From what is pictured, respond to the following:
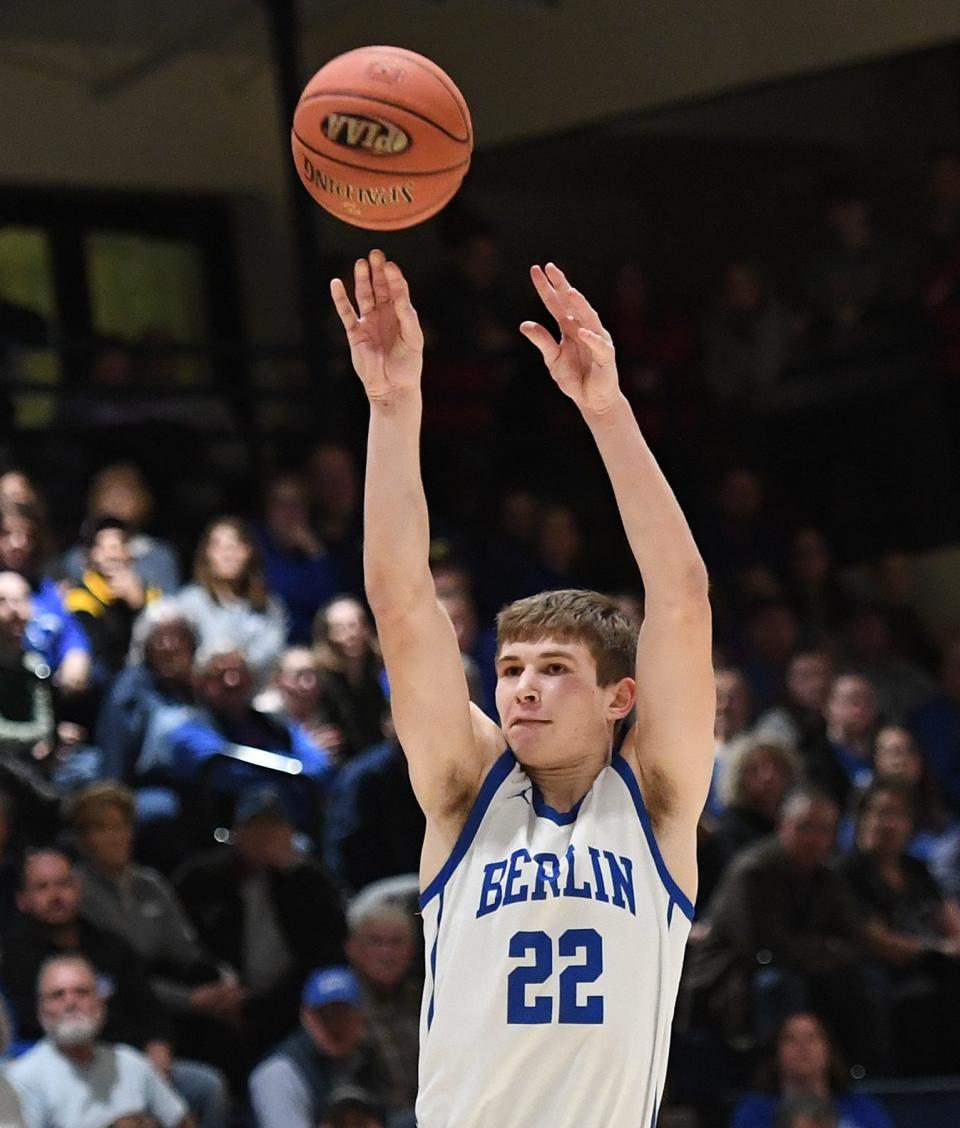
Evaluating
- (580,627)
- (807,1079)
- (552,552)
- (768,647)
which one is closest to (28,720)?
(807,1079)

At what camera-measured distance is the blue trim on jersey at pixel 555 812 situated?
4.17 meters

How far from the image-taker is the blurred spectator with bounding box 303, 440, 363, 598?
1108cm

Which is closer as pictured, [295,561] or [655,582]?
[655,582]

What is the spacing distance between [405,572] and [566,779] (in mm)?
497

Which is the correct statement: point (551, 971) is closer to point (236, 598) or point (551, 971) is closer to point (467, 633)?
point (467, 633)

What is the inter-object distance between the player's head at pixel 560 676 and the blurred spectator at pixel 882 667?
767 centimetres

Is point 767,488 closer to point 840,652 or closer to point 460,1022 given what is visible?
point 840,652

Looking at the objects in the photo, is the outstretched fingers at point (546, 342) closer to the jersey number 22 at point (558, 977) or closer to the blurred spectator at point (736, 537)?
the jersey number 22 at point (558, 977)

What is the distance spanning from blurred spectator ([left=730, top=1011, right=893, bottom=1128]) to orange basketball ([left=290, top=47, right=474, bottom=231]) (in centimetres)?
447

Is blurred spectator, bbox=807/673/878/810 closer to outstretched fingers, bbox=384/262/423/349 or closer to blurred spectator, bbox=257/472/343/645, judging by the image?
blurred spectator, bbox=257/472/343/645

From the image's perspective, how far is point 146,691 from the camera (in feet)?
29.0

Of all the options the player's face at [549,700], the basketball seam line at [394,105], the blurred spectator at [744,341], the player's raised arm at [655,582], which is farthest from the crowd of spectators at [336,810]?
the basketball seam line at [394,105]

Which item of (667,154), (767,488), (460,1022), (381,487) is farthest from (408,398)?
(667,154)

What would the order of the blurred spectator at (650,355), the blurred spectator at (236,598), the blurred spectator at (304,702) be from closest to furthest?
the blurred spectator at (304,702) → the blurred spectator at (236,598) → the blurred spectator at (650,355)
